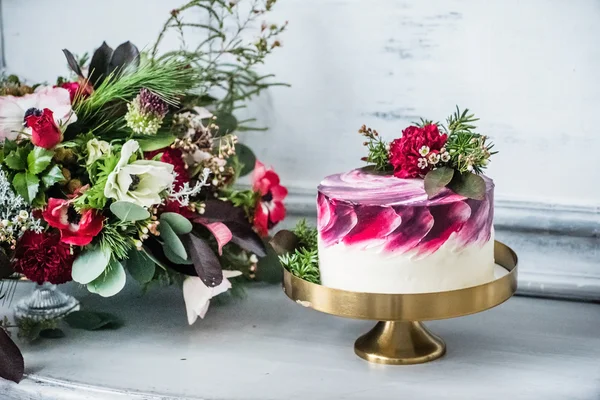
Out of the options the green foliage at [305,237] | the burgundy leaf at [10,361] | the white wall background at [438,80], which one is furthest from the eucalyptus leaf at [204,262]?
the white wall background at [438,80]

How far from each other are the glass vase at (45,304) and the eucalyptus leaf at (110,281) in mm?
152

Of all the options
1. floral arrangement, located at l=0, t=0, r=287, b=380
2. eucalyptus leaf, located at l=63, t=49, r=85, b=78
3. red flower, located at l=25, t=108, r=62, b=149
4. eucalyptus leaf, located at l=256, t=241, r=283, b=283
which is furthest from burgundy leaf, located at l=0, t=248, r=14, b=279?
eucalyptus leaf, located at l=256, t=241, r=283, b=283

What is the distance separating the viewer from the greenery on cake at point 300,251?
0.88 m

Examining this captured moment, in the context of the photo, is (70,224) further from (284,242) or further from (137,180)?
(284,242)

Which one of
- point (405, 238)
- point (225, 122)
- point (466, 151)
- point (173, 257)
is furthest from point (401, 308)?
point (225, 122)

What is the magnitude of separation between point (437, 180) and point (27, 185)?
1.45 feet

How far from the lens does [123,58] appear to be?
0.99 metres

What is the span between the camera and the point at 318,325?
0.99 m

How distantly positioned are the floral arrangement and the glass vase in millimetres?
113

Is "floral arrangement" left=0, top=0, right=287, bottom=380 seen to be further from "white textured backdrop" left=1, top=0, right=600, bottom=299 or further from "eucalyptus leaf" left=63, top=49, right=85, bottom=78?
"white textured backdrop" left=1, top=0, right=600, bottom=299

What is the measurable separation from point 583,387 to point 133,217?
0.50 metres

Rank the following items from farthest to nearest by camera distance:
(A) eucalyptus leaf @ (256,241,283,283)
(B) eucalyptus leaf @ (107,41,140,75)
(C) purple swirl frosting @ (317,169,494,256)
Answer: (A) eucalyptus leaf @ (256,241,283,283) < (B) eucalyptus leaf @ (107,41,140,75) < (C) purple swirl frosting @ (317,169,494,256)

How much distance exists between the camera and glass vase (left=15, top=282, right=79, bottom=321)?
101 cm

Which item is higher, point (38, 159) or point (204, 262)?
point (38, 159)
